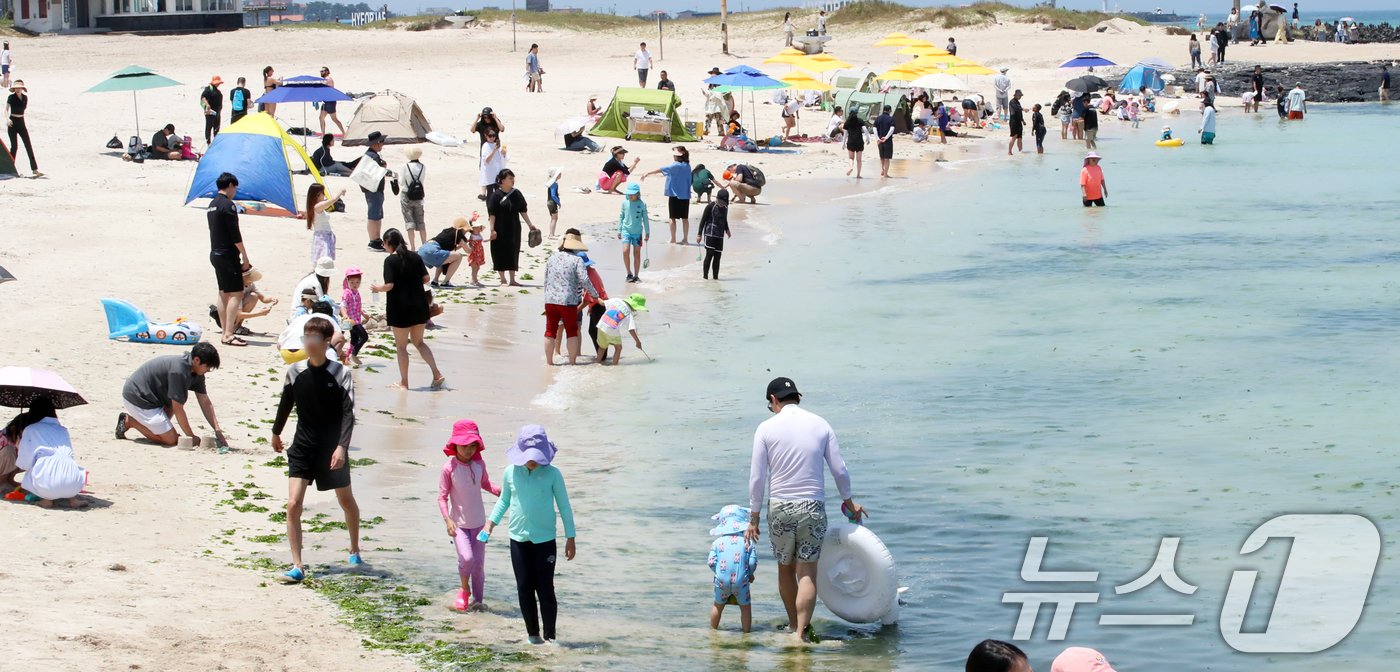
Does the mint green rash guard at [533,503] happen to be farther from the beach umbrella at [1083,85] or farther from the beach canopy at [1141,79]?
the beach canopy at [1141,79]

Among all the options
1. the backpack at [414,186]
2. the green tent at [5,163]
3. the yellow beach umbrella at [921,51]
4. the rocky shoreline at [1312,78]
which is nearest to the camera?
the backpack at [414,186]

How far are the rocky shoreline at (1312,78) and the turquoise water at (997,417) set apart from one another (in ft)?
116

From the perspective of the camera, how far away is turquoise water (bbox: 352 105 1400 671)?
30.0 ft

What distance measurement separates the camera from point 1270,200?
105ft

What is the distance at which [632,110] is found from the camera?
1373 inches

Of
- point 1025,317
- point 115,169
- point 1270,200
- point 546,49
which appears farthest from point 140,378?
point 546,49

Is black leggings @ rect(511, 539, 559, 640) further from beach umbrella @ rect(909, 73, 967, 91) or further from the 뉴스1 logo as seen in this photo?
beach umbrella @ rect(909, 73, 967, 91)

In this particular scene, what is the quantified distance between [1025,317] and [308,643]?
1316 cm

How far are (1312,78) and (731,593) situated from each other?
63.3 m

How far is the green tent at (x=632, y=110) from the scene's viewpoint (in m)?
34.9

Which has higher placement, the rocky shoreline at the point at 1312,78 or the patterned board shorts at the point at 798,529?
the rocky shoreline at the point at 1312,78

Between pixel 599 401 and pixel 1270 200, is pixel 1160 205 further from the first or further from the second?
pixel 599 401

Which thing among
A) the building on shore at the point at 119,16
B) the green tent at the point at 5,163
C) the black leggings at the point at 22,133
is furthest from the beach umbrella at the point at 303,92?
the building on shore at the point at 119,16

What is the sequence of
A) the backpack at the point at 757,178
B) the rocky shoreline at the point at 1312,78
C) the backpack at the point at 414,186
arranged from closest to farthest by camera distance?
the backpack at the point at 414,186 < the backpack at the point at 757,178 < the rocky shoreline at the point at 1312,78
